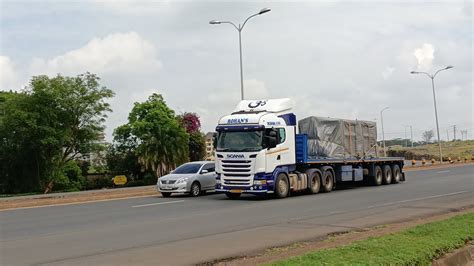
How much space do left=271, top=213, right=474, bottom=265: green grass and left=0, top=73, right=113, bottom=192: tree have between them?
4876cm

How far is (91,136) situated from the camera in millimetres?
59125

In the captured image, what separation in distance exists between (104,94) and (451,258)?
2183 inches

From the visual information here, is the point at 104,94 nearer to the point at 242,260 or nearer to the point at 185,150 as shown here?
the point at 185,150

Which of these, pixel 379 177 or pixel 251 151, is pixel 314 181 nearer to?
pixel 251 151

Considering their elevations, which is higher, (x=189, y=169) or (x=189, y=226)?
(x=189, y=169)

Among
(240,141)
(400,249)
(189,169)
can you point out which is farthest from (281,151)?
(400,249)

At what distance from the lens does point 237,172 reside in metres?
20.2

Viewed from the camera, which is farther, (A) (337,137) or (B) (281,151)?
(A) (337,137)

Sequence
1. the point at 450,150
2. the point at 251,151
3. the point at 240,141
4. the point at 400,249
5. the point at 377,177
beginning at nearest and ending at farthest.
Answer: the point at 400,249, the point at 251,151, the point at 240,141, the point at 377,177, the point at 450,150

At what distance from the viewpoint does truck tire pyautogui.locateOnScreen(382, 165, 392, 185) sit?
28928 mm

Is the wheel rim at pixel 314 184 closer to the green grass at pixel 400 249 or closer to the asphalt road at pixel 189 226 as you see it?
the asphalt road at pixel 189 226

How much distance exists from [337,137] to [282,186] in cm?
519

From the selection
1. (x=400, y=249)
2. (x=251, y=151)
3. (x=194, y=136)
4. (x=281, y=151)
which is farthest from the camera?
(x=194, y=136)

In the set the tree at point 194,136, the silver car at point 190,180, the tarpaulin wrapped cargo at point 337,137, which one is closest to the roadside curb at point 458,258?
the tarpaulin wrapped cargo at point 337,137
